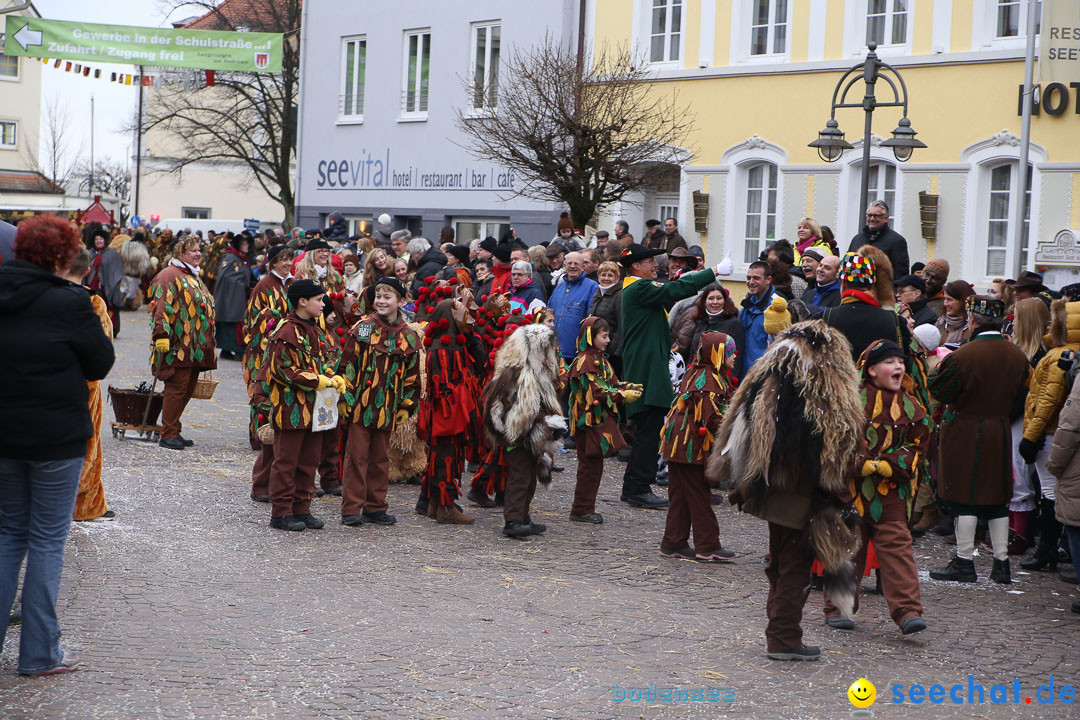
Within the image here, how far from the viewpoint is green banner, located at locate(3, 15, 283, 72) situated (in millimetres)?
26594

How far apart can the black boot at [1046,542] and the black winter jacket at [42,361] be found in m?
6.39

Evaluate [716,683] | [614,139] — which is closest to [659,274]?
[614,139]

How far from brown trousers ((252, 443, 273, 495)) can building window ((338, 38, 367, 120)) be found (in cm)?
2083

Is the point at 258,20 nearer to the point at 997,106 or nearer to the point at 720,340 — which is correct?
the point at 997,106

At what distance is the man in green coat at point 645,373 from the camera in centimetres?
1063

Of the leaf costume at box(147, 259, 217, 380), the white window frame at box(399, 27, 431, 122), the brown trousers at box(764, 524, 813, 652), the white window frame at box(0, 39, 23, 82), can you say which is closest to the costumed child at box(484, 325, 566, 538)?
the brown trousers at box(764, 524, 813, 652)

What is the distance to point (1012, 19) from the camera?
61.8 ft

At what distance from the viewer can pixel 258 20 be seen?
4272 cm

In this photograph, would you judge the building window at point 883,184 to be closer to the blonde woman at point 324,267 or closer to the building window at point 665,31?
the building window at point 665,31

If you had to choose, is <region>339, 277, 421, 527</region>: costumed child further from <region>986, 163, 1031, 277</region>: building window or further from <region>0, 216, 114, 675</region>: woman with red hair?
<region>986, 163, 1031, 277</region>: building window

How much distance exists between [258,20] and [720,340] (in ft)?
121

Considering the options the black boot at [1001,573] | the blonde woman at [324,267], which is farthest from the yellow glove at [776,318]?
the blonde woman at [324,267]

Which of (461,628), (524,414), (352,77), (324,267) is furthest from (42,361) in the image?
(352,77)

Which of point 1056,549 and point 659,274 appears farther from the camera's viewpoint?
point 659,274
